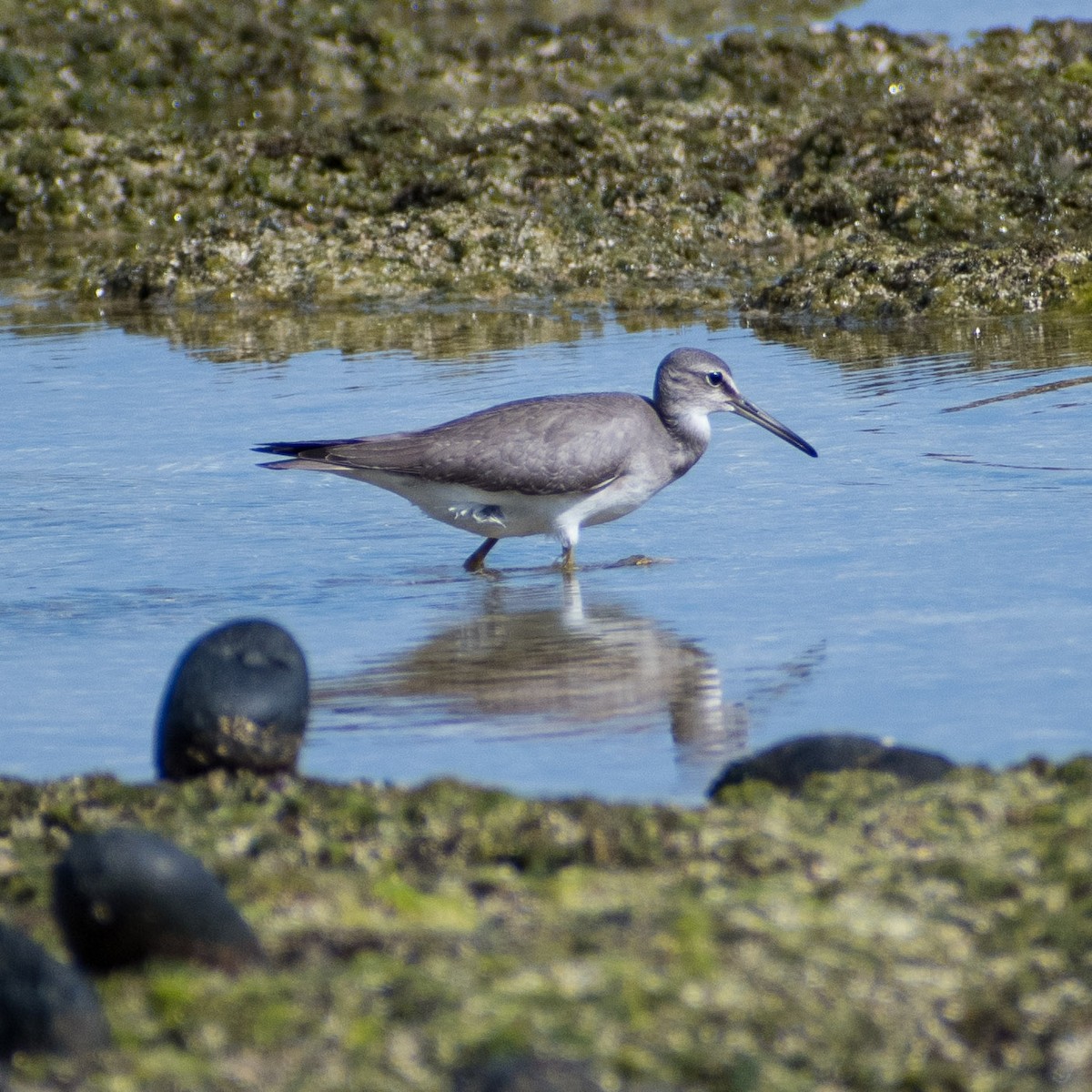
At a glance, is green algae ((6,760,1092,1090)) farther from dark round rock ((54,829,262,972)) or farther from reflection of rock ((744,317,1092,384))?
reflection of rock ((744,317,1092,384))

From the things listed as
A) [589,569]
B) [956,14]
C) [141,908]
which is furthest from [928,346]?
[956,14]

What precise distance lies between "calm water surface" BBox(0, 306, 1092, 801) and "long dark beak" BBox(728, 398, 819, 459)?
0.64 feet

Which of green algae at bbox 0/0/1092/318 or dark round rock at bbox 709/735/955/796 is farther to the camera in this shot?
green algae at bbox 0/0/1092/318

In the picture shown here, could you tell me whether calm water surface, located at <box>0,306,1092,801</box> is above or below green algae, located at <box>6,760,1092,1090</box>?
above

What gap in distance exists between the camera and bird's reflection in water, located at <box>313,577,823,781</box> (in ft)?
14.8

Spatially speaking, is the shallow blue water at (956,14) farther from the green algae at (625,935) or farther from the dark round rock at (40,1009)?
the dark round rock at (40,1009)

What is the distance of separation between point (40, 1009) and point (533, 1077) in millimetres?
781

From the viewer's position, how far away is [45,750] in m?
4.45

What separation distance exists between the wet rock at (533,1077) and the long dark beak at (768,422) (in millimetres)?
4747

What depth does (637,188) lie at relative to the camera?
13008mm

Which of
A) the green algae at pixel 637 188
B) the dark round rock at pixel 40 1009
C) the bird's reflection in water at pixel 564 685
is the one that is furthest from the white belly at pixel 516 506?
the green algae at pixel 637 188

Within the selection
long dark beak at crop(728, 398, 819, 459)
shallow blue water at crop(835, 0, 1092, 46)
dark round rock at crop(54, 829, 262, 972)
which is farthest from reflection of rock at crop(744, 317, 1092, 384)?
shallow blue water at crop(835, 0, 1092, 46)

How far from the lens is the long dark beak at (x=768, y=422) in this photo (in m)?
6.99

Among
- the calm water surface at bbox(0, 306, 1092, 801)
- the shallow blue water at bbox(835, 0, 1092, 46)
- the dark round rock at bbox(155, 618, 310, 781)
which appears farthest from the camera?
the shallow blue water at bbox(835, 0, 1092, 46)
